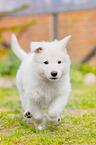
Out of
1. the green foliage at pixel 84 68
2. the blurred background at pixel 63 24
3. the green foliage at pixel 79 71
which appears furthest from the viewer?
the blurred background at pixel 63 24

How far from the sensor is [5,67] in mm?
10375

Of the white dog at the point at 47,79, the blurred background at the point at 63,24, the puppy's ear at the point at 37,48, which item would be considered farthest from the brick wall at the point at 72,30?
the puppy's ear at the point at 37,48

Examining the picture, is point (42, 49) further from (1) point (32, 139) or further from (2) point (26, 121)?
(2) point (26, 121)

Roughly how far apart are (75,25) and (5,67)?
3.20 metres

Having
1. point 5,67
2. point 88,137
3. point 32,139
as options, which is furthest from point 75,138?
point 5,67

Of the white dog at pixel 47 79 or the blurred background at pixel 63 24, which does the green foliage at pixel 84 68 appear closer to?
the blurred background at pixel 63 24

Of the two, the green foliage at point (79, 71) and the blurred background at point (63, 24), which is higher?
the blurred background at point (63, 24)

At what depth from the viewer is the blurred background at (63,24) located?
11.1 metres

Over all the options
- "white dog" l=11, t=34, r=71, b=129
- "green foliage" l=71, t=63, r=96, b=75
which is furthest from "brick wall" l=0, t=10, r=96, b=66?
"white dog" l=11, t=34, r=71, b=129

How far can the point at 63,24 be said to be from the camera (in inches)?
450

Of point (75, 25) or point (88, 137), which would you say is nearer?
point (88, 137)

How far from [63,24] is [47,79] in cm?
832

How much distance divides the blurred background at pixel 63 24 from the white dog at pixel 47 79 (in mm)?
7152

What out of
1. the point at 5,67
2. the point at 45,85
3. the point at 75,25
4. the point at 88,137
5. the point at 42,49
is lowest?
the point at 88,137
